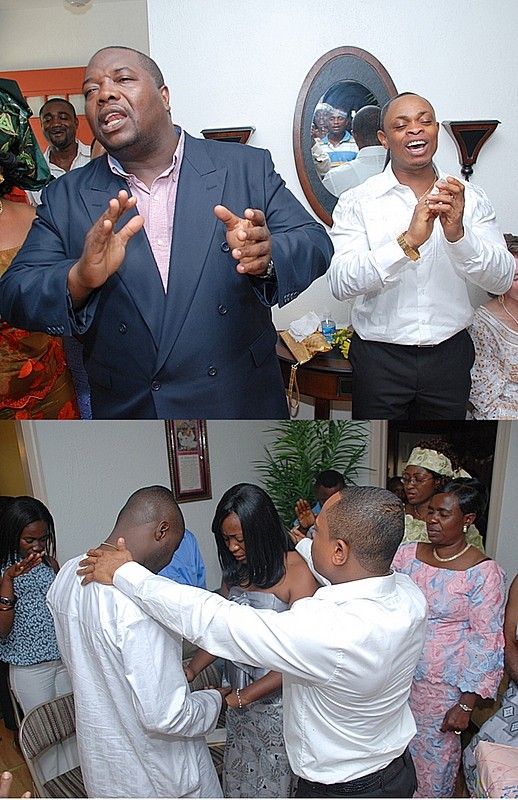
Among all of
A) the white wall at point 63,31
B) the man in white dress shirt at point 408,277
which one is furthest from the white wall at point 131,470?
the white wall at point 63,31

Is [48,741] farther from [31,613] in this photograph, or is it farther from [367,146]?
[367,146]

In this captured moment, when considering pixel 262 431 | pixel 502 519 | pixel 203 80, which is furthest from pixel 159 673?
pixel 203 80

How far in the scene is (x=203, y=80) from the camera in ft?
6.40

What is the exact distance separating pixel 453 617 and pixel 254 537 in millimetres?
410

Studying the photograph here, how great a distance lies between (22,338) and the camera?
170cm

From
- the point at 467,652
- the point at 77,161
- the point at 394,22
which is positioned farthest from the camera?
the point at 77,161

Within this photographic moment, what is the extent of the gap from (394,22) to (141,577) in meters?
1.40

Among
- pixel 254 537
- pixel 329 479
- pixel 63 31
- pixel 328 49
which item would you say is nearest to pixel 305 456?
pixel 329 479

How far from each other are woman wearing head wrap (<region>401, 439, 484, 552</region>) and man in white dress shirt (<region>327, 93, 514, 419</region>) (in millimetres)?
204

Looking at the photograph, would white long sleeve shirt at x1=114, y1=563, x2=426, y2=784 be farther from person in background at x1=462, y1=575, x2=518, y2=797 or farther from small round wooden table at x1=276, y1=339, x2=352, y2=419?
small round wooden table at x1=276, y1=339, x2=352, y2=419

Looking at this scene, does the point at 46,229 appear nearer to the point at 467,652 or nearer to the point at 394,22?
the point at 394,22

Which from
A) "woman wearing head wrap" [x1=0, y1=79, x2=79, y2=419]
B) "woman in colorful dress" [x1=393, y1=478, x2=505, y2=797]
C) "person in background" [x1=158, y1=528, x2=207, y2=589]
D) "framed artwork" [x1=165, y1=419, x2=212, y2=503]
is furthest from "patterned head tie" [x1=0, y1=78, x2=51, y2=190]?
"woman in colorful dress" [x1=393, y1=478, x2=505, y2=797]

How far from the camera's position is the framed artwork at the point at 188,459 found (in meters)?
1.55

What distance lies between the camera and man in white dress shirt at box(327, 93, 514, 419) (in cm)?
163
